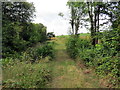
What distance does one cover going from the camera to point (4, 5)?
39.5 feet

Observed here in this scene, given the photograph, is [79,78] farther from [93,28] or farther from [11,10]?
[11,10]

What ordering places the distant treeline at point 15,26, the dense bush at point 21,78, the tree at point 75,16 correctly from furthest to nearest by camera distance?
1. the tree at point 75,16
2. the distant treeline at point 15,26
3. the dense bush at point 21,78


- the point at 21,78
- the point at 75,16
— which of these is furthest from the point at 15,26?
the point at 75,16

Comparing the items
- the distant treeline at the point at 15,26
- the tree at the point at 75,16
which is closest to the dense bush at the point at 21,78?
the distant treeline at the point at 15,26

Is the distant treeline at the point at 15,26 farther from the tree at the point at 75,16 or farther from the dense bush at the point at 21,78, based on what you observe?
the tree at the point at 75,16

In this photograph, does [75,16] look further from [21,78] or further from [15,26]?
[21,78]

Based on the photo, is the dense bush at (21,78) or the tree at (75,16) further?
the tree at (75,16)

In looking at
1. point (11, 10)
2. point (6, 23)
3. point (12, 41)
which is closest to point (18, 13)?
point (11, 10)

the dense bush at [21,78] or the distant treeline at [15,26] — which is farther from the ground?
the distant treeline at [15,26]

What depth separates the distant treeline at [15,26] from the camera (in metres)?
10.3

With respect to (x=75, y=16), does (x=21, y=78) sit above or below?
below

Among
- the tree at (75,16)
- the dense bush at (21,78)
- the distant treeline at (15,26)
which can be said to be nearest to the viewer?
the dense bush at (21,78)

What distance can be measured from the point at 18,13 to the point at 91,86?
12.3 meters

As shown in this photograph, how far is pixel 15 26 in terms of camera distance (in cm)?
1143
